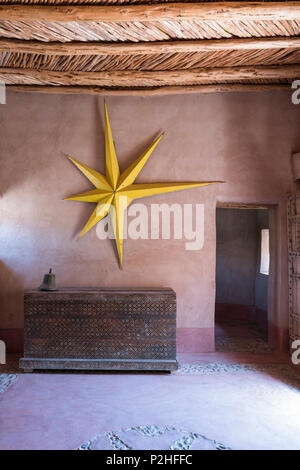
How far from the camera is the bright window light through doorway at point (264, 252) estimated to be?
7148mm

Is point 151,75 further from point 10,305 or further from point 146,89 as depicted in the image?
point 10,305

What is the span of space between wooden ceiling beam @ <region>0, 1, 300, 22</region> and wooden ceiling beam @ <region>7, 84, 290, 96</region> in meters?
1.65

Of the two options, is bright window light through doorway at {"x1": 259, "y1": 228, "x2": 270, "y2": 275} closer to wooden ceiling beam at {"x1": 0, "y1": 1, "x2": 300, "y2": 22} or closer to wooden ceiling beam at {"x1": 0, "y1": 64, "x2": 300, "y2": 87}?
wooden ceiling beam at {"x1": 0, "y1": 64, "x2": 300, "y2": 87}

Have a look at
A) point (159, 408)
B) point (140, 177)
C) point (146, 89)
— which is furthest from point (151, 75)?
point (159, 408)

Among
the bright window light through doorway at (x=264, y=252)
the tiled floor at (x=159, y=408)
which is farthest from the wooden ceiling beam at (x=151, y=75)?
the tiled floor at (x=159, y=408)

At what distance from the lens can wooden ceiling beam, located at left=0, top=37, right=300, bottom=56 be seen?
373 centimetres

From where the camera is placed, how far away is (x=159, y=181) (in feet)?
16.6

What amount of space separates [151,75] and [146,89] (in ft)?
1.44

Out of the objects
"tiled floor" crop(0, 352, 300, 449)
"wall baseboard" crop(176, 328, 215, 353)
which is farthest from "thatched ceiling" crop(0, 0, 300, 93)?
"tiled floor" crop(0, 352, 300, 449)

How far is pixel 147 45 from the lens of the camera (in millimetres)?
3834

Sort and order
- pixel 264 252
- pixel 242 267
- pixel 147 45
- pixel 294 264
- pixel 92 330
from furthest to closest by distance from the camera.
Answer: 1. pixel 242 267
2. pixel 264 252
3. pixel 294 264
4. pixel 92 330
5. pixel 147 45
